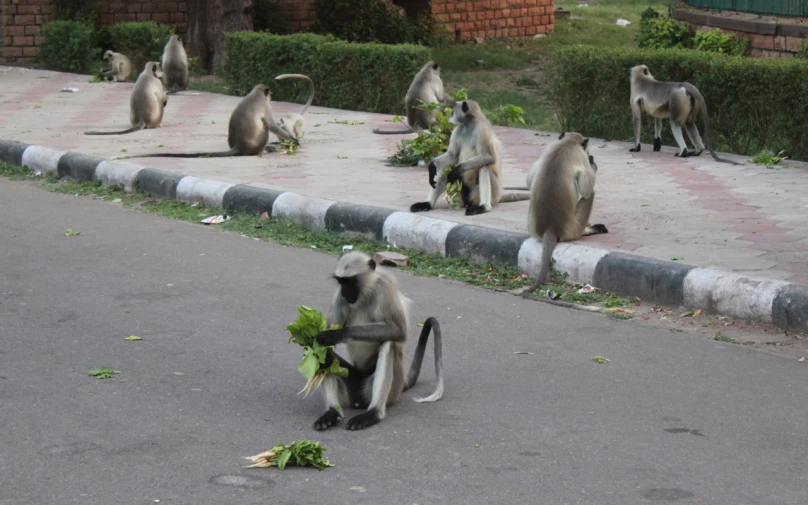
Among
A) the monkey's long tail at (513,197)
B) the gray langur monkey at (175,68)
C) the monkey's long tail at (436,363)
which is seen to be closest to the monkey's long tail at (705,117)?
the monkey's long tail at (513,197)

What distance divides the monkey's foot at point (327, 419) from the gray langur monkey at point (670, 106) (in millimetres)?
6585

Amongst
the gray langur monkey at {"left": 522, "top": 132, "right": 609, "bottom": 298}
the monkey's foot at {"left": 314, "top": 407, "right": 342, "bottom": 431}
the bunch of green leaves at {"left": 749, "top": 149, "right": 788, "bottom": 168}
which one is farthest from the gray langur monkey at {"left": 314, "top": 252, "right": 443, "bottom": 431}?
the bunch of green leaves at {"left": 749, "top": 149, "right": 788, "bottom": 168}

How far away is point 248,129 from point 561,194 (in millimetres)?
4589

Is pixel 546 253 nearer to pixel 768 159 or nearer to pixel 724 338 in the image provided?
pixel 724 338

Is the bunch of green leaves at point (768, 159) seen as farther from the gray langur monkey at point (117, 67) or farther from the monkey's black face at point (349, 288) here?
the gray langur monkey at point (117, 67)

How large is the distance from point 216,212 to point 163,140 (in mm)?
3392

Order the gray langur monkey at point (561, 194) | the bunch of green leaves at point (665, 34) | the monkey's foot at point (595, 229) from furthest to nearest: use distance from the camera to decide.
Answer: the bunch of green leaves at point (665, 34) → the monkey's foot at point (595, 229) → the gray langur monkey at point (561, 194)

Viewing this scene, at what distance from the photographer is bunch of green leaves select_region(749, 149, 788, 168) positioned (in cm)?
965

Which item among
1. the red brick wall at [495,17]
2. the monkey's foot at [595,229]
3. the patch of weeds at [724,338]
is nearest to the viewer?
the patch of weeds at [724,338]

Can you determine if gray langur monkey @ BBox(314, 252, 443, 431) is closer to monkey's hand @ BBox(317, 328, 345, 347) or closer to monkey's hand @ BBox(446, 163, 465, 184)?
monkey's hand @ BBox(317, 328, 345, 347)

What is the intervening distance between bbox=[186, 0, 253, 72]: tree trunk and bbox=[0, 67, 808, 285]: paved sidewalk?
141 inches

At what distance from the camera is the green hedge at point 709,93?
388 inches

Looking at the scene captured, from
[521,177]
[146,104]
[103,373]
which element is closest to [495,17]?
[146,104]

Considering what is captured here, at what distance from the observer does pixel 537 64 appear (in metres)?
20.1
